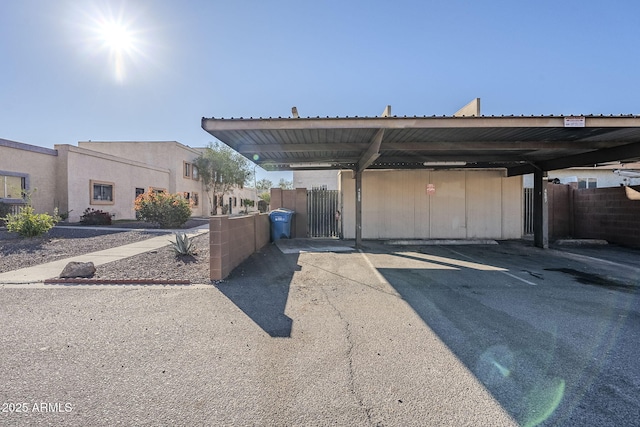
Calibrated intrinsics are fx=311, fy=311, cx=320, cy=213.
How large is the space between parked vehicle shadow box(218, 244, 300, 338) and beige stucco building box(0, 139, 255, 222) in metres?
10.9

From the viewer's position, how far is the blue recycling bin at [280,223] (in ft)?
41.1

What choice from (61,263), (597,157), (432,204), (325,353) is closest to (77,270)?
(61,263)

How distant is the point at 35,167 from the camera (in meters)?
18.7

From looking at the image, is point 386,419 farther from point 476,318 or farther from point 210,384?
point 476,318

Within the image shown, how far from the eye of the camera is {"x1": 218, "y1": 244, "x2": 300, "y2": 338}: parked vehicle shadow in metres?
4.34

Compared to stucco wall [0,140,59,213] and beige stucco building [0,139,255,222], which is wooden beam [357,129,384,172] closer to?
beige stucco building [0,139,255,222]

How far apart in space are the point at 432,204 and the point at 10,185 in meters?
→ 22.4

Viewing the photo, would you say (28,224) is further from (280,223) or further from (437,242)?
(437,242)

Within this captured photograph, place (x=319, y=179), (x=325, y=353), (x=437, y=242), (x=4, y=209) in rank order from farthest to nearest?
(x=319, y=179)
(x=4, y=209)
(x=437, y=242)
(x=325, y=353)

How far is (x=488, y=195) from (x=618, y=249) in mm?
4560

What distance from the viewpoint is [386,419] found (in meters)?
2.36

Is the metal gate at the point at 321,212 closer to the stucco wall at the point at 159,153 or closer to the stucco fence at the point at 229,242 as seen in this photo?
the stucco fence at the point at 229,242

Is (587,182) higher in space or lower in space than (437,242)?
higher

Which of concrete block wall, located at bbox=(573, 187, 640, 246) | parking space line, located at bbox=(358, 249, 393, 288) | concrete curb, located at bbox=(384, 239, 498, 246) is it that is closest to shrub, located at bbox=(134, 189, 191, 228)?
concrete curb, located at bbox=(384, 239, 498, 246)
